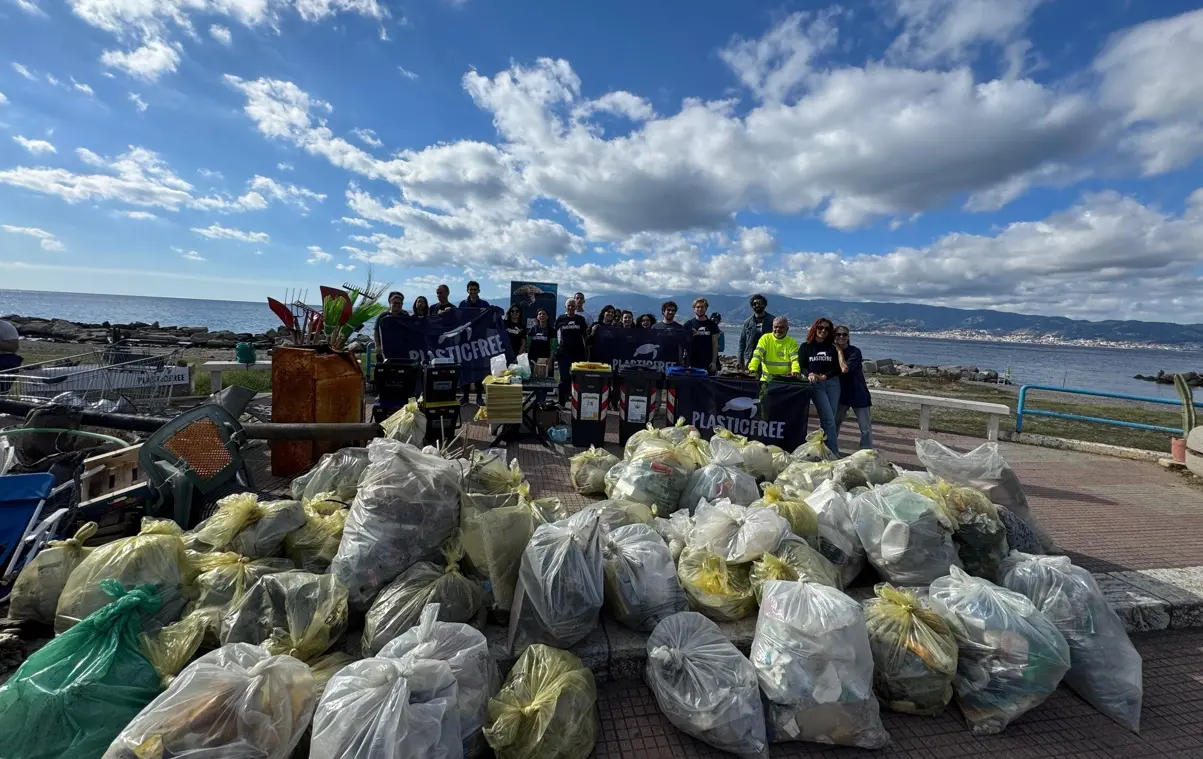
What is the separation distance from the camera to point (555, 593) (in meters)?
2.46

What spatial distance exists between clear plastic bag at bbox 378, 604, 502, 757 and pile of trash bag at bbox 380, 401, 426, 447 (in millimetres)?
3507

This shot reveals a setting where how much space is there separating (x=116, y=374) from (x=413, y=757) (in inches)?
278

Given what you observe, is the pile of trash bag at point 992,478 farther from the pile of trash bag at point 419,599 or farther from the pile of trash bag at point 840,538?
the pile of trash bag at point 419,599

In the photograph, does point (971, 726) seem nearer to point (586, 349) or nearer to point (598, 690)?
point (598, 690)

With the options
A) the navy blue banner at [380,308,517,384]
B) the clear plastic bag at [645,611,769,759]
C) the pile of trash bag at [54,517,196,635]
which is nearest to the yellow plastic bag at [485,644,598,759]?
the clear plastic bag at [645,611,769,759]

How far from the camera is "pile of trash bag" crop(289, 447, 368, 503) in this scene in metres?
3.97

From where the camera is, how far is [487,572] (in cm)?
281

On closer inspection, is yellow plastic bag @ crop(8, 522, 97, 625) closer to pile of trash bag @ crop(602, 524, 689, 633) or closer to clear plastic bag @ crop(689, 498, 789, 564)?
pile of trash bag @ crop(602, 524, 689, 633)

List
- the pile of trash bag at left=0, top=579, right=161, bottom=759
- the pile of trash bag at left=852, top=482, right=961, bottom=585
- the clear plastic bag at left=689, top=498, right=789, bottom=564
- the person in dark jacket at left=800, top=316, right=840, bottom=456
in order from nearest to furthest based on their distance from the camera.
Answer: the pile of trash bag at left=0, top=579, right=161, bottom=759 < the clear plastic bag at left=689, top=498, right=789, bottom=564 < the pile of trash bag at left=852, top=482, right=961, bottom=585 < the person in dark jacket at left=800, top=316, right=840, bottom=456

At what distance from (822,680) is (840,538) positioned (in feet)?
4.07

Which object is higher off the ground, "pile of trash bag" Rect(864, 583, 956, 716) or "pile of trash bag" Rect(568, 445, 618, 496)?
"pile of trash bag" Rect(568, 445, 618, 496)

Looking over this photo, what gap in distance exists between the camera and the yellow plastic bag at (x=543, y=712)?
1.98 m

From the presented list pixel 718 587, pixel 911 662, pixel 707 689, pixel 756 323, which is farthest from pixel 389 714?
pixel 756 323

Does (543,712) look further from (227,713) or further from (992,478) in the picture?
(992,478)
